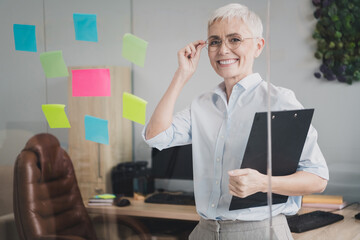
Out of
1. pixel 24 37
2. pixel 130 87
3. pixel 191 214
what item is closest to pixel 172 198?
pixel 191 214

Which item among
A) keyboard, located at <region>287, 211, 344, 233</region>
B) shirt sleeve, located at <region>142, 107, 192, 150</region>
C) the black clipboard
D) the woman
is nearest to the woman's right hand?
the woman

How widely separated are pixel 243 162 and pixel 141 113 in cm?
37

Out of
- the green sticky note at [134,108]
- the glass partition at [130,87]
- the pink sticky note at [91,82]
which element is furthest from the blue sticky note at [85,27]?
the green sticky note at [134,108]

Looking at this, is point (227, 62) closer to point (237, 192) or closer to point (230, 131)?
point (230, 131)

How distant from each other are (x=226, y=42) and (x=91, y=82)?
529 mm

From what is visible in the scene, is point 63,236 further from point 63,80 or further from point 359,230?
Answer: point 359,230

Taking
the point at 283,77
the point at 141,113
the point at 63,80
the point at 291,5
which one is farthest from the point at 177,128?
the point at 63,80

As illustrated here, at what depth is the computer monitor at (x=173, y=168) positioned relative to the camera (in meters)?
1.07

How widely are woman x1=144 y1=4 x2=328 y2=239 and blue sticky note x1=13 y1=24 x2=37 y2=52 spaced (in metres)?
0.61

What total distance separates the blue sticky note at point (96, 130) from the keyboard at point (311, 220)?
63cm

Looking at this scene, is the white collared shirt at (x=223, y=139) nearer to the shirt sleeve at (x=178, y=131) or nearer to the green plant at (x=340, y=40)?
the shirt sleeve at (x=178, y=131)

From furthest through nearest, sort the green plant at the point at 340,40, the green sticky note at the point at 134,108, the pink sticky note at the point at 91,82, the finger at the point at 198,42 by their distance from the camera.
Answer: the pink sticky note at the point at 91,82 < the green sticky note at the point at 134,108 < the finger at the point at 198,42 < the green plant at the point at 340,40

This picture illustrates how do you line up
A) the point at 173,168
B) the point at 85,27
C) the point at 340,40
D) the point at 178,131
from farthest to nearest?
the point at 85,27 < the point at 173,168 < the point at 178,131 < the point at 340,40

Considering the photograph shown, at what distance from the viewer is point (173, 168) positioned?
3.72 feet
